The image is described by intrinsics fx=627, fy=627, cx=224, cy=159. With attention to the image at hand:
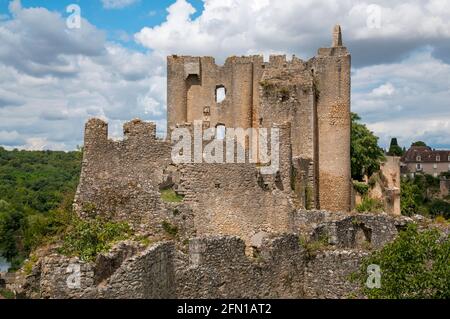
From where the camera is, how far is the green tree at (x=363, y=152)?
1655 inches

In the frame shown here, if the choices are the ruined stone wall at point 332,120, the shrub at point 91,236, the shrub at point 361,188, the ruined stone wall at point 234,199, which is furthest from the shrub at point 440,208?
the shrub at point 91,236

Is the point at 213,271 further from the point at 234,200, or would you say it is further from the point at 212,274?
the point at 234,200

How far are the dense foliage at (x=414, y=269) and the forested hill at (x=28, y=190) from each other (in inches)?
496

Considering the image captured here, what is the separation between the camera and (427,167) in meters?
148

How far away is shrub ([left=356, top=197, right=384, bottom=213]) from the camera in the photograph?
106 feet

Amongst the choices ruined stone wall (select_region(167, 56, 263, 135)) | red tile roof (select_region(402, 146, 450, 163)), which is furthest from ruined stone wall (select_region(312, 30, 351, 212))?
red tile roof (select_region(402, 146, 450, 163))

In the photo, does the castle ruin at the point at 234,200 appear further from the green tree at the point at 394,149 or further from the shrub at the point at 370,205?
the green tree at the point at 394,149

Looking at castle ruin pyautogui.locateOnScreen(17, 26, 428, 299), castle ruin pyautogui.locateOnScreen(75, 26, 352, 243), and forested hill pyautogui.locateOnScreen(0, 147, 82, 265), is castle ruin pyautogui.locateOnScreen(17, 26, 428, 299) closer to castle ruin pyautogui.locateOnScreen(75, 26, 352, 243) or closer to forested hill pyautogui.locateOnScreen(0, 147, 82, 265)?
castle ruin pyautogui.locateOnScreen(75, 26, 352, 243)

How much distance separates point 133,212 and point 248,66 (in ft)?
43.1

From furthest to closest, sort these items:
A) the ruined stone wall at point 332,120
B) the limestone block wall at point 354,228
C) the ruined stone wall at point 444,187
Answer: the ruined stone wall at point 444,187
the ruined stone wall at point 332,120
the limestone block wall at point 354,228

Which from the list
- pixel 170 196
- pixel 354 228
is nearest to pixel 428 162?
pixel 354 228

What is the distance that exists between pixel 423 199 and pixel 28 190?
6583 centimetres
